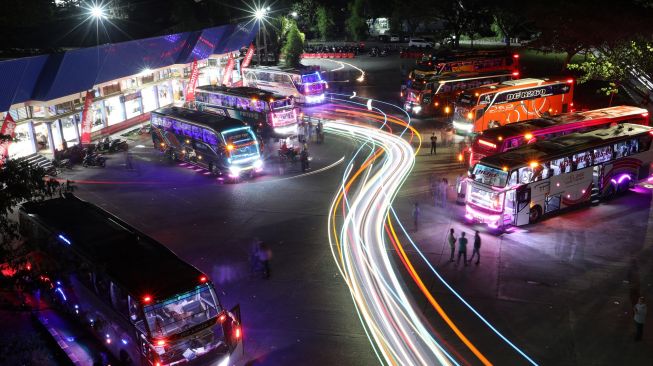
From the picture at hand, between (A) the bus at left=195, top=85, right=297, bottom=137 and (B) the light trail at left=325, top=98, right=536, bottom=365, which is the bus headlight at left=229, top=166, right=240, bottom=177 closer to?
(B) the light trail at left=325, top=98, right=536, bottom=365

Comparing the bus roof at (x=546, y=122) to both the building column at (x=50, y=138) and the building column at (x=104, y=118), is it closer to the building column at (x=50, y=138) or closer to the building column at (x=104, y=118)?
the building column at (x=50, y=138)

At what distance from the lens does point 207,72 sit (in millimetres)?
49156

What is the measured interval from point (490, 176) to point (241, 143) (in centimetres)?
1214

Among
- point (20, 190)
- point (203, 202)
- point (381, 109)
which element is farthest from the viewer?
point (381, 109)

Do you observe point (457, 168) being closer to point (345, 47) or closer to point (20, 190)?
point (20, 190)

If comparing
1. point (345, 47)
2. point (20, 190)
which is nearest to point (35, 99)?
point (20, 190)

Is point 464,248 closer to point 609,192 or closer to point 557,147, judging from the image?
point 557,147

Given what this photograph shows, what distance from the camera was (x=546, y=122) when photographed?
2573 centimetres

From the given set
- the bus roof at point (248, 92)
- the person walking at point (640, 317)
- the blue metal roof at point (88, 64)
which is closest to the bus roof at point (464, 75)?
the bus roof at point (248, 92)

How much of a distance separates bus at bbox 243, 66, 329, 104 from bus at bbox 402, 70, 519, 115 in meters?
6.96

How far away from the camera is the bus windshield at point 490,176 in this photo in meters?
19.3

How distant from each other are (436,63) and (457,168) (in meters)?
18.1

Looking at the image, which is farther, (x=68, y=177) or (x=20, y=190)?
(x=68, y=177)

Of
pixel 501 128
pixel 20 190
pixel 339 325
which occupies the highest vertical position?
pixel 20 190
